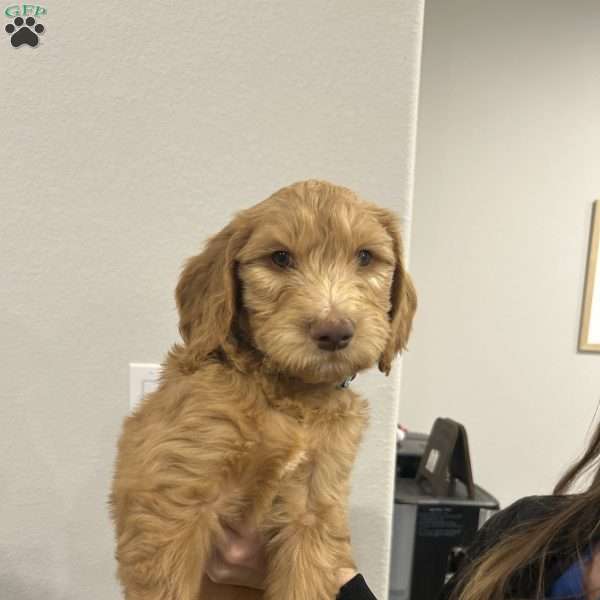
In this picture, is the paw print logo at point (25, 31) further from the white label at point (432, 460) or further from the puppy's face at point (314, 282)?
the white label at point (432, 460)

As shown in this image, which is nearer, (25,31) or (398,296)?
(398,296)

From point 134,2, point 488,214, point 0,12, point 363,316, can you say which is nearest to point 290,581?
point 363,316

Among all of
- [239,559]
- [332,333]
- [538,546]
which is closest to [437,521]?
[538,546]

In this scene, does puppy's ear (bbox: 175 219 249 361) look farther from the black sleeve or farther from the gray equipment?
the gray equipment

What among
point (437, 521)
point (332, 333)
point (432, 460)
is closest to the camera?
point (332, 333)

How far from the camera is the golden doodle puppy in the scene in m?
0.75

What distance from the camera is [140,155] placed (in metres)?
1.23

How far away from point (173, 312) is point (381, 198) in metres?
0.57

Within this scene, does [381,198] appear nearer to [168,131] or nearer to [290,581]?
[168,131]

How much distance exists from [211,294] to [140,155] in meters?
0.58

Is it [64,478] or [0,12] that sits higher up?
[0,12]

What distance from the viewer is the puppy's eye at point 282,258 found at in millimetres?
787

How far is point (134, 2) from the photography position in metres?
1.20

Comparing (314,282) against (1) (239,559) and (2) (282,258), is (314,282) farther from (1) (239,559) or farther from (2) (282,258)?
(1) (239,559)
